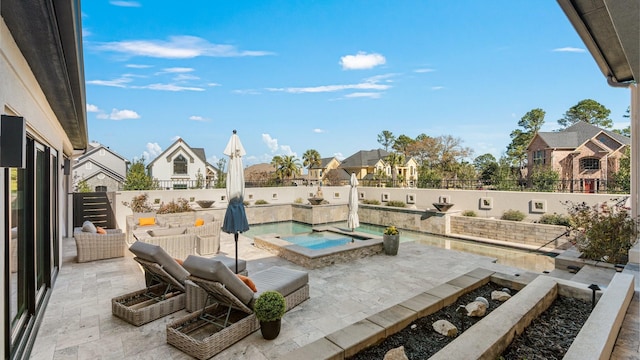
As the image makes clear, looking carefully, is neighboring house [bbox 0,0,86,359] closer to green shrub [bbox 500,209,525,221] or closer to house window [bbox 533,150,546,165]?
green shrub [bbox 500,209,525,221]

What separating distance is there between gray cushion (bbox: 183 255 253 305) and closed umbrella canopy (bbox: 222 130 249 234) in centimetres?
262

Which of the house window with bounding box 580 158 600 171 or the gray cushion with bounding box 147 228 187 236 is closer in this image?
the gray cushion with bounding box 147 228 187 236

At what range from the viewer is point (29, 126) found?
10.8 feet

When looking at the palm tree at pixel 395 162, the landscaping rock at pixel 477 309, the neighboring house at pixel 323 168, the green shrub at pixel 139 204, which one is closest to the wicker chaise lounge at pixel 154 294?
the landscaping rock at pixel 477 309

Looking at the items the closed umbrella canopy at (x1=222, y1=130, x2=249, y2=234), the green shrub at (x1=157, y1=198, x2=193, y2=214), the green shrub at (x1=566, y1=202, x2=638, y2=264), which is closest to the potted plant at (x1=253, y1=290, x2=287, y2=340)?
the closed umbrella canopy at (x1=222, y1=130, x2=249, y2=234)

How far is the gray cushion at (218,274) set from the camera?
3.36 m

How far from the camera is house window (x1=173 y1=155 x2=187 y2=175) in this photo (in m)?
28.9

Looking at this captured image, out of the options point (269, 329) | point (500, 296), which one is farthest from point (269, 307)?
point (500, 296)

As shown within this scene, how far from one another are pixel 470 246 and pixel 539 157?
69.5ft

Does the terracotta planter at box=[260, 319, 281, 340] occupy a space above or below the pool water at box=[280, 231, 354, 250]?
above

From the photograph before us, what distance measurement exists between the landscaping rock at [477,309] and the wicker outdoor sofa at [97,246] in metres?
7.49

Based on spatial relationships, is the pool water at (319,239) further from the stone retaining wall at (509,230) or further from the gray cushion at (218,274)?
the gray cushion at (218,274)

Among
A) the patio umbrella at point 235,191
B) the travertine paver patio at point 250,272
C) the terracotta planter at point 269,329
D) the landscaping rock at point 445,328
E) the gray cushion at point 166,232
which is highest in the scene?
the patio umbrella at point 235,191

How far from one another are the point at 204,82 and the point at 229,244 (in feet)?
67.9
